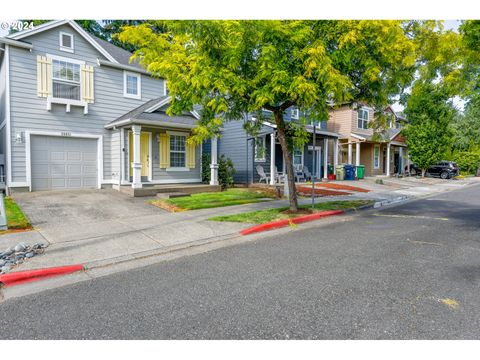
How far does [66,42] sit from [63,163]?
5338 mm

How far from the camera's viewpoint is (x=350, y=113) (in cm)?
2594

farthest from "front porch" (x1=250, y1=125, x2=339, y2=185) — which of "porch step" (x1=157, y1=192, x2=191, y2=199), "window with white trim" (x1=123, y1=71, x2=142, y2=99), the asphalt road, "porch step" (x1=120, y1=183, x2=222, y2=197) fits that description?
the asphalt road

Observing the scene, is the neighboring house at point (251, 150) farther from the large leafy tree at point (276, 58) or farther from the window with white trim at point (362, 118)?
the large leafy tree at point (276, 58)

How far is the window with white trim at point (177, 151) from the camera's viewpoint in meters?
15.1

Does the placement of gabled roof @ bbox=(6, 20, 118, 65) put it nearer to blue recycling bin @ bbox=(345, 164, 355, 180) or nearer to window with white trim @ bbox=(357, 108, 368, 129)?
blue recycling bin @ bbox=(345, 164, 355, 180)

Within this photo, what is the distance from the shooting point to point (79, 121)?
45.4 feet

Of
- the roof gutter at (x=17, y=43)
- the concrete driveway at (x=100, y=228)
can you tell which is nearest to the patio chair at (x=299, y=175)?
the concrete driveway at (x=100, y=228)

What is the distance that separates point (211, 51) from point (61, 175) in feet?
31.9

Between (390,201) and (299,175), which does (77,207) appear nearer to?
(390,201)

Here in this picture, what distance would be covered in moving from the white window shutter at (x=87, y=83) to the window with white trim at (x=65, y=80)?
8.1 inches

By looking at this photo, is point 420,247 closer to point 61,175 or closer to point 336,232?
point 336,232

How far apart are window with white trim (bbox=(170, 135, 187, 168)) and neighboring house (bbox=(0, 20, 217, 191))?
0.05 m

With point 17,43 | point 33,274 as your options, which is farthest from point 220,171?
point 33,274

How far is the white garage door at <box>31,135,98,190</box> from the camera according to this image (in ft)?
42.3
